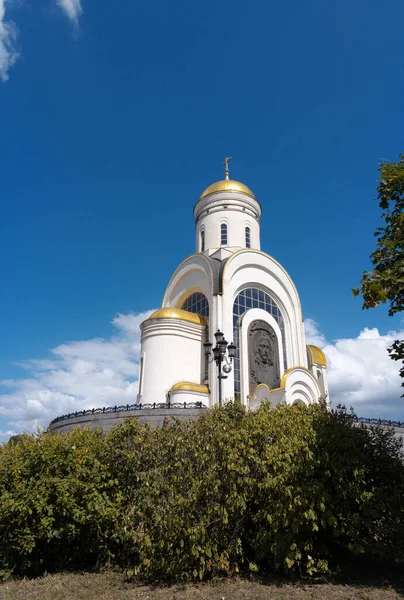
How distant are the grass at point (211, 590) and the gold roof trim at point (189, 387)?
13534 millimetres

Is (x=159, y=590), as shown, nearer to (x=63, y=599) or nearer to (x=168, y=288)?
(x=63, y=599)

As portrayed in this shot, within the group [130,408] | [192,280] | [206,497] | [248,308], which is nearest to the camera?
[206,497]

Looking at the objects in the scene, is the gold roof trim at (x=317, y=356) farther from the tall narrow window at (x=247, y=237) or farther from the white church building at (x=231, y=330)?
the tall narrow window at (x=247, y=237)

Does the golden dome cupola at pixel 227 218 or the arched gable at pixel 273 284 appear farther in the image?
the golden dome cupola at pixel 227 218

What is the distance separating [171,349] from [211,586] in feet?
51.6

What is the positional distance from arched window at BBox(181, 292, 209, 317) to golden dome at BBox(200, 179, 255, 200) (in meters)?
8.63

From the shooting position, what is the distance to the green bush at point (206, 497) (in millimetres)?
7160

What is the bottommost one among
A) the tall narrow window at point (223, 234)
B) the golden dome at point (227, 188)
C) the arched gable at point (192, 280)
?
the arched gable at point (192, 280)

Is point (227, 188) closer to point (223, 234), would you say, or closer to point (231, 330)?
point (223, 234)

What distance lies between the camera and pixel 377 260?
763 cm

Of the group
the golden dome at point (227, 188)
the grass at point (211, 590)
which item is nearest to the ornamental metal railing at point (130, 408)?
the grass at point (211, 590)

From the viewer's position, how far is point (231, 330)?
74.2ft

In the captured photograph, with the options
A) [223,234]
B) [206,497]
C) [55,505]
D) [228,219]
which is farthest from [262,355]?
[55,505]

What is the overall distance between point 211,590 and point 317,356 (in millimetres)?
22705
